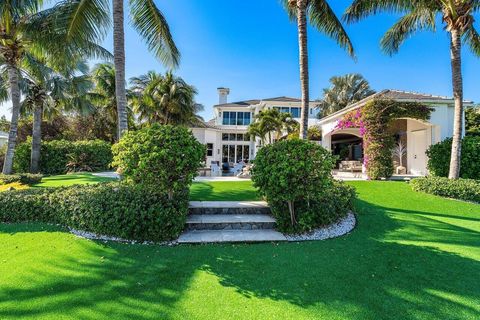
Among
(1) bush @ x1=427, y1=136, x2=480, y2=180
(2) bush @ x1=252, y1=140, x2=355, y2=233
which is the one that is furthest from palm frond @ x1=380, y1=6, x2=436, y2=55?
(2) bush @ x1=252, y1=140, x2=355, y2=233

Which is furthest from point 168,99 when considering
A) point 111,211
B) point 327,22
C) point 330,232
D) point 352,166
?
point 330,232

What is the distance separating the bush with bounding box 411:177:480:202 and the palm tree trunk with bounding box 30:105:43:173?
2329 centimetres

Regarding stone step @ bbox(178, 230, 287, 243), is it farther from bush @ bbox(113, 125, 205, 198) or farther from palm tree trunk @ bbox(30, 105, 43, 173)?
palm tree trunk @ bbox(30, 105, 43, 173)

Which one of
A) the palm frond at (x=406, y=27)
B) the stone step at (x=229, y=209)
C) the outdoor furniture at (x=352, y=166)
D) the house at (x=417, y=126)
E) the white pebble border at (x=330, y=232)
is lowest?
the white pebble border at (x=330, y=232)

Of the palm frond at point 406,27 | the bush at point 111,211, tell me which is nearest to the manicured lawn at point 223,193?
the bush at point 111,211

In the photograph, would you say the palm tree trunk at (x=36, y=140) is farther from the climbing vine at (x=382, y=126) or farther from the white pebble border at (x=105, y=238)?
the climbing vine at (x=382, y=126)

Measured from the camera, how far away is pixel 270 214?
22.8 feet

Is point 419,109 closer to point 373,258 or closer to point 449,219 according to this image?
point 449,219

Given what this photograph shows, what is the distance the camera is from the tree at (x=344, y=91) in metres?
34.7

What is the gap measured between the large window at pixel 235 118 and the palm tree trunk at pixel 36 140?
19.2m

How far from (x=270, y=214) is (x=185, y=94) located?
66.9ft

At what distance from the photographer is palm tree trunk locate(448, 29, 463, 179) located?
35.0ft

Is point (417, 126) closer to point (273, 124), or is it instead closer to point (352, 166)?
point (352, 166)

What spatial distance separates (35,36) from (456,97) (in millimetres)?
19183
